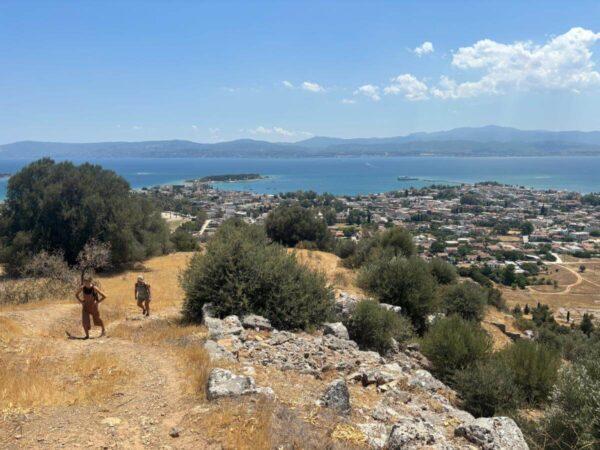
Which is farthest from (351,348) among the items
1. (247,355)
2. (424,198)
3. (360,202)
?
(424,198)

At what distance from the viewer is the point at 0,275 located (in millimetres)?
25734

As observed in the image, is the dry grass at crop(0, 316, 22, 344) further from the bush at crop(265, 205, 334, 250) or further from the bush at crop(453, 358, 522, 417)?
the bush at crop(265, 205, 334, 250)

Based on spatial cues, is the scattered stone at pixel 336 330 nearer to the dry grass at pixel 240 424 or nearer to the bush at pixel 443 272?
the dry grass at pixel 240 424

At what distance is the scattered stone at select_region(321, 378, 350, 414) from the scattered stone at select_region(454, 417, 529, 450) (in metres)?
1.78

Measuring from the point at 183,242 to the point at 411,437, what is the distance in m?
32.4

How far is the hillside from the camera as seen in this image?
588cm

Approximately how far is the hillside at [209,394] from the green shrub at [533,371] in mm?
2224

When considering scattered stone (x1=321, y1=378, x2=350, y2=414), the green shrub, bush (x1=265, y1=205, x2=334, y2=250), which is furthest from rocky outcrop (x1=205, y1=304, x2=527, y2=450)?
bush (x1=265, y1=205, x2=334, y2=250)

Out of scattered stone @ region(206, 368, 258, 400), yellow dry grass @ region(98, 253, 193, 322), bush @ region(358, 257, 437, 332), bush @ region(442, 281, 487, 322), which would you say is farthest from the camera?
bush @ region(442, 281, 487, 322)

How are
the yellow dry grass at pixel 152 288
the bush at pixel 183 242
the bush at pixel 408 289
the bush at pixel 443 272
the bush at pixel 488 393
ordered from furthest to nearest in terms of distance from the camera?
the bush at pixel 183 242
the bush at pixel 443 272
the bush at pixel 408 289
the yellow dry grass at pixel 152 288
the bush at pixel 488 393

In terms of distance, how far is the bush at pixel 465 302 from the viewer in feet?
65.6

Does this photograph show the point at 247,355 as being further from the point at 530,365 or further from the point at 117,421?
the point at 530,365

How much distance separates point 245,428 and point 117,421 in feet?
6.28

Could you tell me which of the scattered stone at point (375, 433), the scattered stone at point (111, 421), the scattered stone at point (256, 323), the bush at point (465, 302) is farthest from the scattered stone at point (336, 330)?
the bush at point (465, 302)
